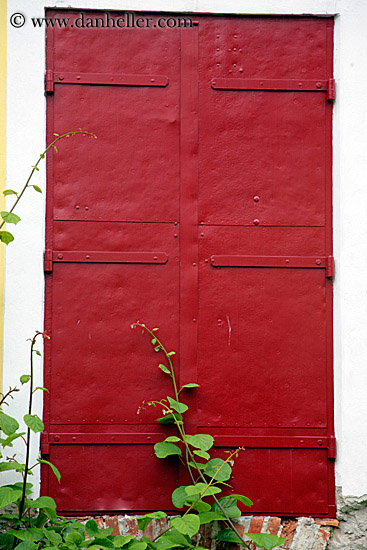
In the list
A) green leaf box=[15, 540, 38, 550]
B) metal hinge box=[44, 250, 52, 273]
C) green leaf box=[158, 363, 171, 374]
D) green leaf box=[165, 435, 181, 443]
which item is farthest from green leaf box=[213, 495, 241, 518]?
metal hinge box=[44, 250, 52, 273]

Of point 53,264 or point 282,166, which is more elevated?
point 282,166

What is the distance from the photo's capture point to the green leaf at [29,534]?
2.87 m

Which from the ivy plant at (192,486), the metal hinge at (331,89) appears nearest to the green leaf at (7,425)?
the ivy plant at (192,486)

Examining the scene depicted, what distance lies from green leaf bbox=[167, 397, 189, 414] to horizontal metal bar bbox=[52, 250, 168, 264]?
0.75m

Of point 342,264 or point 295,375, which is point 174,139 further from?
point 295,375

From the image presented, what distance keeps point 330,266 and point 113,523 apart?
179 cm

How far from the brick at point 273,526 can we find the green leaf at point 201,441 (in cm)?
59

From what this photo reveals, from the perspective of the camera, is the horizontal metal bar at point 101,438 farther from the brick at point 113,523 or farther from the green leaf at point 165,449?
the brick at point 113,523

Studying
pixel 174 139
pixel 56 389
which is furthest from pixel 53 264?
pixel 174 139

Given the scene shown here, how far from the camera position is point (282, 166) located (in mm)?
3547

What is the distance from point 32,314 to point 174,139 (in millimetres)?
1228

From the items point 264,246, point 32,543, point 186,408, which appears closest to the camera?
point 32,543

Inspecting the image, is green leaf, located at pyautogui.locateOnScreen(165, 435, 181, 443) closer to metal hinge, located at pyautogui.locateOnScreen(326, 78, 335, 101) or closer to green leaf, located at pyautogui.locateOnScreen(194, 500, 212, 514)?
green leaf, located at pyautogui.locateOnScreen(194, 500, 212, 514)

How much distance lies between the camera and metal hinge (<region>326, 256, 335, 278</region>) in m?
3.49
